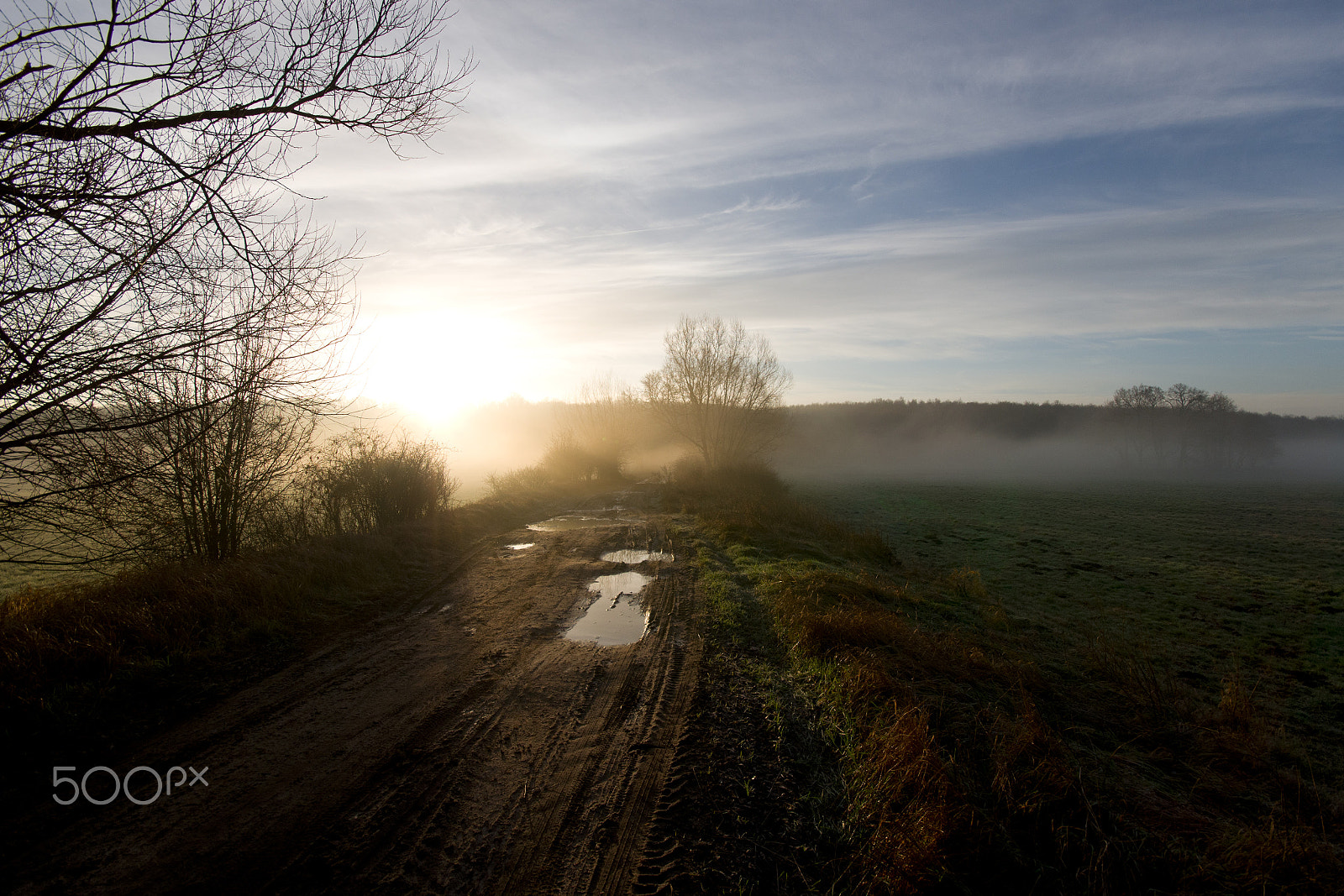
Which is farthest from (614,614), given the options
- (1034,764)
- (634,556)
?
(1034,764)

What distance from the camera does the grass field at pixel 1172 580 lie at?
8797 millimetres

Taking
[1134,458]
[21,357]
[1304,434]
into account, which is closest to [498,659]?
[21,357]

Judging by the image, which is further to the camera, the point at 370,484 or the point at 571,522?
the point at 571,522

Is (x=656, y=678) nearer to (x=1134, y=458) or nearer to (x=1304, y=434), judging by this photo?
(x=1134, y=458)

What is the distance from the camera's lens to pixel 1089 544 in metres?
20.7

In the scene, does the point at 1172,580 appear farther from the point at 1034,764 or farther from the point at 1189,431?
the point at 1189,431

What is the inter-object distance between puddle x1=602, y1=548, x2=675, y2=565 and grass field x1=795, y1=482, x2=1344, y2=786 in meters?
5.62

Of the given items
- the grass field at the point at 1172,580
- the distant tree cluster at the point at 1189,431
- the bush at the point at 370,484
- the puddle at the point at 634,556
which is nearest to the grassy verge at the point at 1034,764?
the grass field at the point at 1172,580

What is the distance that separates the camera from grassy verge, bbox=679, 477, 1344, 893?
3307 mm

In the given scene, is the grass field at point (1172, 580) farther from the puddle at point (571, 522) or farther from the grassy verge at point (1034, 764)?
the puddle at point (571, 522)

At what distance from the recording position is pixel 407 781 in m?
3.76

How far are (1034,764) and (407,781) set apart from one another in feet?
14.5

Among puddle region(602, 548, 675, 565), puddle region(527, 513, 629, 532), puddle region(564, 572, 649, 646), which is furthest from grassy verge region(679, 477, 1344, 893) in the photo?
puddle region(527, 513, 629, 532)

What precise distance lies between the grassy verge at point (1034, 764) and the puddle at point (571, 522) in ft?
25.3
